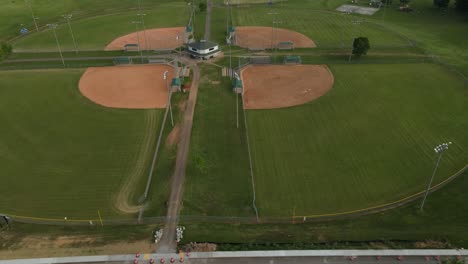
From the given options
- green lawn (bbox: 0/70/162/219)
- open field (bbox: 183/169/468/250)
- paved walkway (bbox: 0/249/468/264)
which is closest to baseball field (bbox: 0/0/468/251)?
green lawn (bbox: 0/70/162/219)

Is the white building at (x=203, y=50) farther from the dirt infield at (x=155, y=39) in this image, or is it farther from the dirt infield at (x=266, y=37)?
the dirt infield at (x=266, y=37)

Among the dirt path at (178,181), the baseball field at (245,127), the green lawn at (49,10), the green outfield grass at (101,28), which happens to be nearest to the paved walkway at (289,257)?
the dirt path at (178,181)

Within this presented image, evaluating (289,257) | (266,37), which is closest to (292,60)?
(266,37)

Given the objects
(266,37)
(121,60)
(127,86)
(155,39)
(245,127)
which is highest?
(155,39)

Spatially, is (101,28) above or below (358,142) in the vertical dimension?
above

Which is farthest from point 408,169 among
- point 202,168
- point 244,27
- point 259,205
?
point 244,27

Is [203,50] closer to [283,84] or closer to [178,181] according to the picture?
[283,84]

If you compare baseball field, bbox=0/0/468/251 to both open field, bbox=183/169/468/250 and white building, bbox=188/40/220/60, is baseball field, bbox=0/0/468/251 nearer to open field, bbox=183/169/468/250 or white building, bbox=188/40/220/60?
open field, bbox=183/169/468/250
